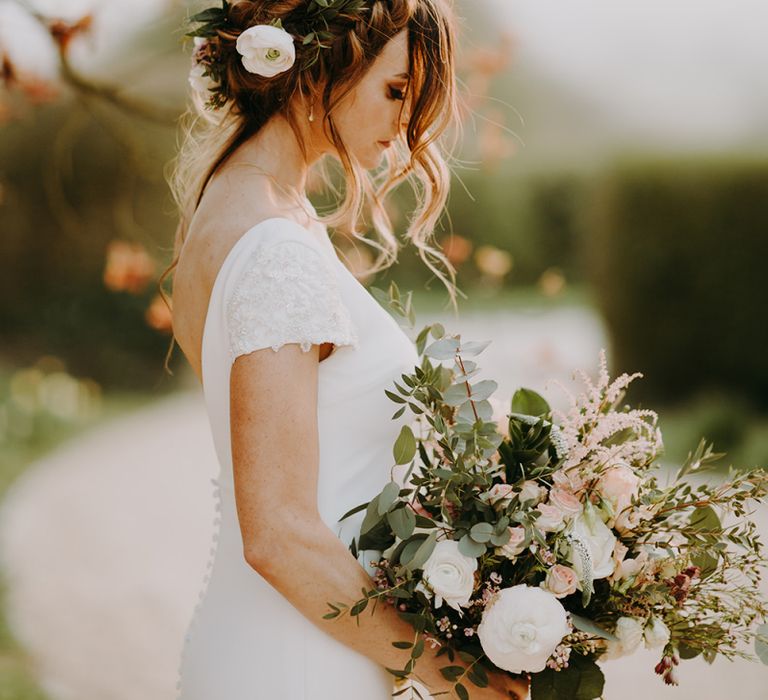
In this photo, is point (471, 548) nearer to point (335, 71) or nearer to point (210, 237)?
point (210, 237)

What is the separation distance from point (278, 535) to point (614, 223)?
769cm

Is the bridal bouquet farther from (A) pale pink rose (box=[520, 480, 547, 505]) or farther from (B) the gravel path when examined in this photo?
(B) the gravel path

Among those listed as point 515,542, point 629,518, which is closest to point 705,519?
point 629,518

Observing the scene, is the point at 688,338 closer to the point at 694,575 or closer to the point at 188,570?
the point at 188,570

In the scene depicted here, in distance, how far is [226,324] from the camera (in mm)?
1519

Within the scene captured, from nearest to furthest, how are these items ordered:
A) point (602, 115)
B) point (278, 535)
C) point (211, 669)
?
point (278, 535), point (211, 669), point (602, 115)

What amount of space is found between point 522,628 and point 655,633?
26 centimetres

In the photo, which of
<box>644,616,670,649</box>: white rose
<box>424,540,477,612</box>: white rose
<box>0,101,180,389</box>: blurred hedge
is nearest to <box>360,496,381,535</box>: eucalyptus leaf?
<box>424,540,477,612</box>: white rose

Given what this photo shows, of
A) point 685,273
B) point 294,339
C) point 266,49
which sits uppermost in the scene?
Result: point 685,273

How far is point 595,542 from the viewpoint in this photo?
1490 mm

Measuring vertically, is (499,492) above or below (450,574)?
above

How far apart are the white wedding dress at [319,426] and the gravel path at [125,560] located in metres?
3.04

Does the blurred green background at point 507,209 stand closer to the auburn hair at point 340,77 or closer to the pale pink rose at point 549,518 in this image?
the auburn hair at point 340,77

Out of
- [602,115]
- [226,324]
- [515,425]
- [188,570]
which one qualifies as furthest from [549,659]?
[602,115]
